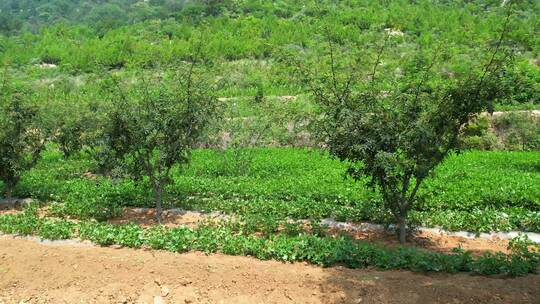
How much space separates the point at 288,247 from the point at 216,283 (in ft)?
6.52

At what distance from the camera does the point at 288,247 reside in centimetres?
1074

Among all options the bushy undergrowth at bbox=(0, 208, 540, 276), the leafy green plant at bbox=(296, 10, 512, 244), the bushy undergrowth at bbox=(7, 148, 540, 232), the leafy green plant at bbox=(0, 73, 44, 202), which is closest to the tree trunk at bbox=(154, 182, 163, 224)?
the bushy undergrowth at bbox=(7, 148, 540, 232)

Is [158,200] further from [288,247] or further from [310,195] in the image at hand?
[288,247]

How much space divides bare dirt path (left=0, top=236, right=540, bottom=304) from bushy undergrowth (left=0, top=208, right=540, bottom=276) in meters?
0.31

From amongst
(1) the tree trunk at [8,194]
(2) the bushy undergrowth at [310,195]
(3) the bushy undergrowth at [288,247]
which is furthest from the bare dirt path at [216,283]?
(1) the tree trunk at [8,194]

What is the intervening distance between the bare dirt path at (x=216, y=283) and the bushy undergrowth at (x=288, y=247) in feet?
1.01

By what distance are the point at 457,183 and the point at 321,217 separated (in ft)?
18.3

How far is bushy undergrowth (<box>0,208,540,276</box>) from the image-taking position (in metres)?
9.62

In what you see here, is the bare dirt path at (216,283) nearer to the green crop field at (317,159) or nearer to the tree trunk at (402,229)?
the green crop field at (317,159)

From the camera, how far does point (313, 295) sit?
8.88 meters

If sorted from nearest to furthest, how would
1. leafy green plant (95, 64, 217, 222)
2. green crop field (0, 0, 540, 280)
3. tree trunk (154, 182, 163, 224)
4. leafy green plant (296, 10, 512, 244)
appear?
1. leafy green plant (296, 10, 512, 244)
2. green crop field (0, 0, 540, 280)
3. leafy green plant (95, 64, 217, 222)
4. tree trunk (154, 182, 163, 224)

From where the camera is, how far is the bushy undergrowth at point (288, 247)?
962cm

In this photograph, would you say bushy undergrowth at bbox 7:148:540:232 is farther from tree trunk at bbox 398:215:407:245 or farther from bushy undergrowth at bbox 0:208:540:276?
bushy undergrowth at bbox 0:208:540:276

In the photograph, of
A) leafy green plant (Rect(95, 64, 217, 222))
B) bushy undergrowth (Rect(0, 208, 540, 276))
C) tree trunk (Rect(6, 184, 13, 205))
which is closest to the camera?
bushy undergrowth (Rect(0, 208, 540, 276))
